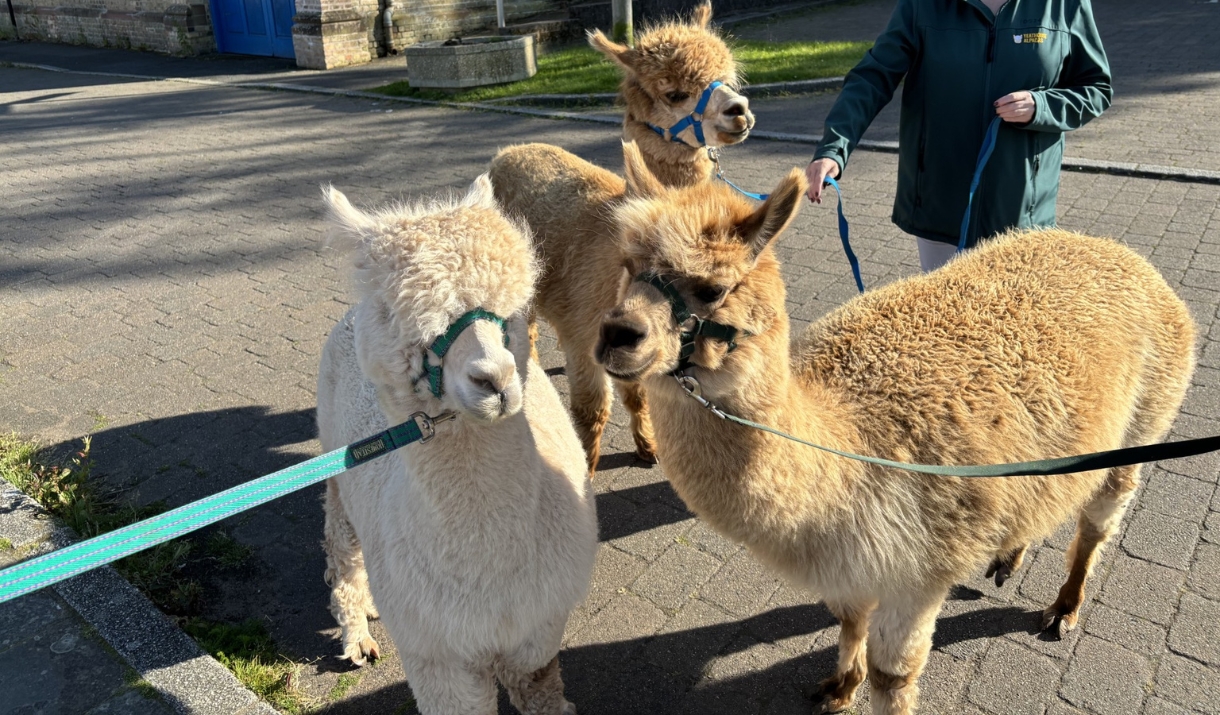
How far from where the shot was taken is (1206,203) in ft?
19.8

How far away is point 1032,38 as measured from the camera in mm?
2611

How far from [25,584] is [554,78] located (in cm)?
1085

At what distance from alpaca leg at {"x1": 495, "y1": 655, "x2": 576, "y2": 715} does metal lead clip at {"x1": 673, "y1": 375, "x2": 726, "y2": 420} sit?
0.86m

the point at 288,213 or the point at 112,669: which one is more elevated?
the point at 288,213

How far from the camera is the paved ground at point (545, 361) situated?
2.54m

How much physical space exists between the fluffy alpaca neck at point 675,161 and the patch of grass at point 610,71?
6648 mm

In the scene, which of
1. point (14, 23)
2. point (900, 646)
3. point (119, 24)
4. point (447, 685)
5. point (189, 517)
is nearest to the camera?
point (189, 517)

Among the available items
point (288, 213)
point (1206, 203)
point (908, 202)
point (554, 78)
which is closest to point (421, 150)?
point (288, 213)

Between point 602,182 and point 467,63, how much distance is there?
8348 mm

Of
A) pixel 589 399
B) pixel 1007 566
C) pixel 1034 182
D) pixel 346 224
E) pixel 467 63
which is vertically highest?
pixel 467 63

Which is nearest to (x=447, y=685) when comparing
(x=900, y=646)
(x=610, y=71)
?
(x=900, y=646)

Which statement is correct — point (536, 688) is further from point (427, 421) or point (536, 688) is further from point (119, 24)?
point (119, 24)

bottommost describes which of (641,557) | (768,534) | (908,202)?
(641,557)

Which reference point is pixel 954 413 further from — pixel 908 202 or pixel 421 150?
pixel 421 150
